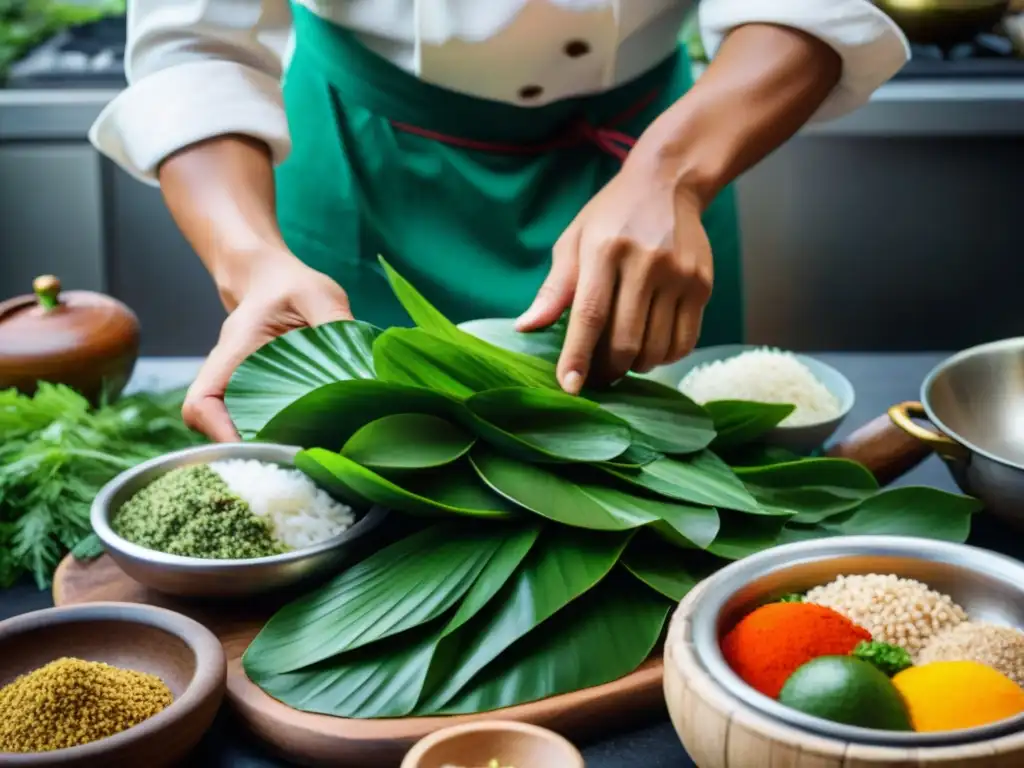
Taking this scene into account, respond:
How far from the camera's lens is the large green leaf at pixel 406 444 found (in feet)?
3.06

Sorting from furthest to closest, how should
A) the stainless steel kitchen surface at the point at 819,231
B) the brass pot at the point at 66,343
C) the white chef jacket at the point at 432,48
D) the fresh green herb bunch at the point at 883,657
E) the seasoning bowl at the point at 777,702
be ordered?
the stainless steel kitchen surface at the point at 819,231, the brass pot at the point at 66,343, the white chef jacket at the point at 432,48, the fresh green herb bunch at the point at 883,657, the seasoning bowl at the point at 777,702

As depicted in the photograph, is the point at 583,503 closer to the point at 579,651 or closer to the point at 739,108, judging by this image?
the point at 579,651

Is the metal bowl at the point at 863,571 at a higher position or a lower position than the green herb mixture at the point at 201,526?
higher

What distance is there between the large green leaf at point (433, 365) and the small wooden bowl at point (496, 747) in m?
0.33

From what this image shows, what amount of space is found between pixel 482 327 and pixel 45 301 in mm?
590

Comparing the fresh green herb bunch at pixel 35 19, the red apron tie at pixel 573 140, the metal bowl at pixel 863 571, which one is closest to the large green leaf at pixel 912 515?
the metal bowl at pixel 863 571

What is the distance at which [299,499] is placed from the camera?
37.6 inches

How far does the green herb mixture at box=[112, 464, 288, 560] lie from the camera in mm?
919

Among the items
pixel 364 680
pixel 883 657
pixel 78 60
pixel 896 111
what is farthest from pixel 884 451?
pixel 78 60

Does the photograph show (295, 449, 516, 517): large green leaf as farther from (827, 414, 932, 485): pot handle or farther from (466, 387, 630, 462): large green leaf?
(827, 414, 932, 485): pot handle

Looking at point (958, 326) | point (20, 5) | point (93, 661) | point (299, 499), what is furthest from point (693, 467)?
point (20, 5)

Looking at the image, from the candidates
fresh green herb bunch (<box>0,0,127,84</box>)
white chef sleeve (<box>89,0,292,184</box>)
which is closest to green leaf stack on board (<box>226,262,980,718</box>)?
white chef sleeve (<box>89,0,292,184</box>)

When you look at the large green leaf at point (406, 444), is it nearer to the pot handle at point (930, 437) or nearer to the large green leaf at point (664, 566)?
the large green leaf at point (664, 566)

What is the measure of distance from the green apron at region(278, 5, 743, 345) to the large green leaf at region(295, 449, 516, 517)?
52 centimetres
